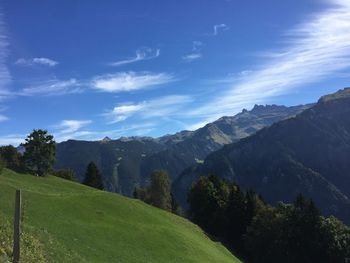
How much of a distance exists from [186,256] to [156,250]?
4.63 meters

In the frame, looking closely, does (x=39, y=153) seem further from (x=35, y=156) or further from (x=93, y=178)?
(x=93, y=178)

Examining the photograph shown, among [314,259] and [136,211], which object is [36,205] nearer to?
[136,211]

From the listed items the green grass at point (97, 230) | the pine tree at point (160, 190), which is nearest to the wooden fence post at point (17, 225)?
the green grass at point (97, 230)

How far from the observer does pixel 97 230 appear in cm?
5375

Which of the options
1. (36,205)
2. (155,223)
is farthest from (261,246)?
(36,205)

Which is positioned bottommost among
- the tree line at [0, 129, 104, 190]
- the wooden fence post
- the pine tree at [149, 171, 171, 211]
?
the pine tree at [149, 171, 171, 211]

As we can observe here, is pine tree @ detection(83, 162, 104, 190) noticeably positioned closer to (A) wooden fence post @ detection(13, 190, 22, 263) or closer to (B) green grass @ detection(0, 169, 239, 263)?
(B) green grass @ detection(0, 169, 239, 263)

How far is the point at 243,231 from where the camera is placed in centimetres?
11350

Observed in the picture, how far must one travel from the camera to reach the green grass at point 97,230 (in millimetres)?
42394

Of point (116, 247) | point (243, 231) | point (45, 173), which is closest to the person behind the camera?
point (116, 247)

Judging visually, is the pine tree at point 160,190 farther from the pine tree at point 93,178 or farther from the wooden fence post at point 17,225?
the wooden fence post at point 17,225

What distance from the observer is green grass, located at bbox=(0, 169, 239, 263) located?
42.4m

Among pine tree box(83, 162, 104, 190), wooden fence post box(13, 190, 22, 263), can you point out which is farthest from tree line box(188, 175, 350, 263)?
wooden fence post box(13, 190, 22, 263)

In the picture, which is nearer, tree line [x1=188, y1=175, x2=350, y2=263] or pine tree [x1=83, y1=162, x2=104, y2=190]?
tree line [x1=188, y1=175, x2=350, y2=263]
